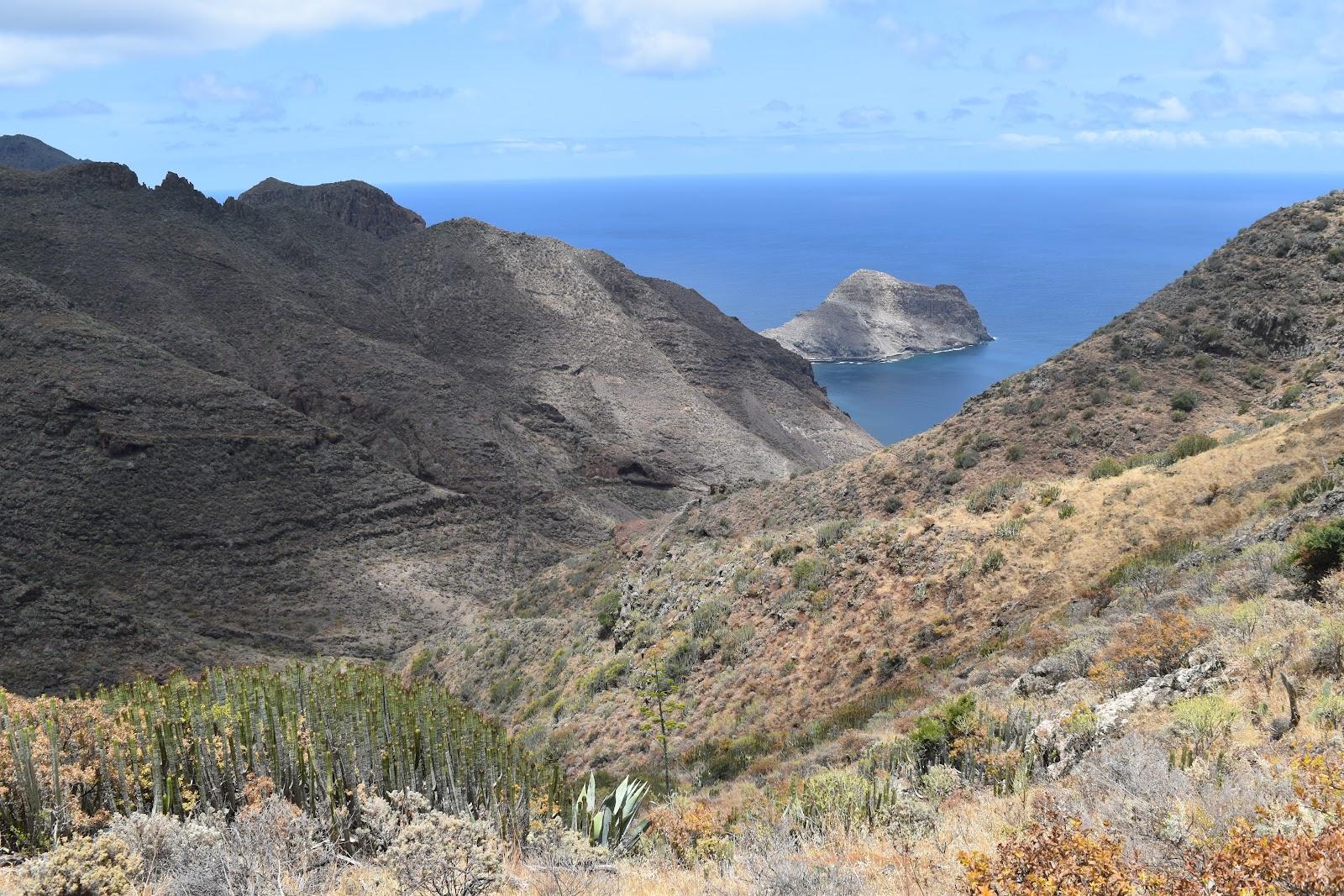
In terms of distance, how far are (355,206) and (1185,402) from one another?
218 ft

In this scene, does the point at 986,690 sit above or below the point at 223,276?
below

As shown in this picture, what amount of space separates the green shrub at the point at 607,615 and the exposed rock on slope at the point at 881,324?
94402mm

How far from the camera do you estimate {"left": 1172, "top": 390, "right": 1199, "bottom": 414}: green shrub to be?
87.7 feet

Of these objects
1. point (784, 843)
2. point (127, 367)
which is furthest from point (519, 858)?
point (127, 367)

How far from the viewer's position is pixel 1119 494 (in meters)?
17.2

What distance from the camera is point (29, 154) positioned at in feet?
377

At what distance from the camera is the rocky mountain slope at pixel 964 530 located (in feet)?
50.1

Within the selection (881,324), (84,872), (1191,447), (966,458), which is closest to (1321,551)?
(1191,447)

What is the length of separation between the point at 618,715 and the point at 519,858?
10.2m

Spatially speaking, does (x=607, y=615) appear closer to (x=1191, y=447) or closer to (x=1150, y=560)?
(x=1150, y=560)

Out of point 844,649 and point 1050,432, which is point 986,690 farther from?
point 1050,432

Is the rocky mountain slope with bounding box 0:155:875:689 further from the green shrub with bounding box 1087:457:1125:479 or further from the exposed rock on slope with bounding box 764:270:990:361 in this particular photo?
the exposed rock on slope with bounding box 764:270:990:361

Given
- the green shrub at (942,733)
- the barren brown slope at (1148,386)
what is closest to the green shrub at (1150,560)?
the green shrub at (942,733)

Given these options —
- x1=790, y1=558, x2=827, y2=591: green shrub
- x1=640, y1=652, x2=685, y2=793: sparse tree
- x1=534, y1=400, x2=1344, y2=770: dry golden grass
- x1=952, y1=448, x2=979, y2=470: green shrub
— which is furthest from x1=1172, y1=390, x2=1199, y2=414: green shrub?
x1=640, y1=652, x2=685, y2=793: sparse tree
